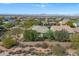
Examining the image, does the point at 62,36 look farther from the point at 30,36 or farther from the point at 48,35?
the point at 30,36

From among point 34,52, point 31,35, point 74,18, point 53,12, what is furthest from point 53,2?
point 34,52

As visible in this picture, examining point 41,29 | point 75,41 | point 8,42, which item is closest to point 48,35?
point 41,29

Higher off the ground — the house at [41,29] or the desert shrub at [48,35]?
the house at [41,29]

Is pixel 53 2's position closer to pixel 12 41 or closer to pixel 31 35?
pixel 31 35

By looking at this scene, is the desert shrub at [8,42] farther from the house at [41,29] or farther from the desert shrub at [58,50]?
the desert shrub at [58,50]

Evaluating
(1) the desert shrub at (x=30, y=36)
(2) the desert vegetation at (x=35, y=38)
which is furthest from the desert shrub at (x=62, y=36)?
(1) the desert shrub at (x=30, y=36)

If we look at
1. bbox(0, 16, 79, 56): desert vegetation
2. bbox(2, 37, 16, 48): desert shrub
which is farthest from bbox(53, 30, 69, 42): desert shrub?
bbox(2, 37, 16, 48): desert shrub

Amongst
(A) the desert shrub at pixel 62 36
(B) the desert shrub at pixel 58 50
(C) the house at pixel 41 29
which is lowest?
(B) the desert shrub at pixel 58 50

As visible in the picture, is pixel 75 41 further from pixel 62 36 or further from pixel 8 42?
pixel 8 42

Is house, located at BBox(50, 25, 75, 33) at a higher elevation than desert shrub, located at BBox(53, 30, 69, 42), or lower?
higher

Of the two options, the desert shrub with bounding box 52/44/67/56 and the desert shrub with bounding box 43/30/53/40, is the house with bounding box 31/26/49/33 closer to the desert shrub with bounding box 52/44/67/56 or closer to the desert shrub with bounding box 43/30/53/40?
the desert shrub with bounding box 43/30/53/40

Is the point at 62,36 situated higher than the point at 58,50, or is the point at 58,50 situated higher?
the point at 62,36
